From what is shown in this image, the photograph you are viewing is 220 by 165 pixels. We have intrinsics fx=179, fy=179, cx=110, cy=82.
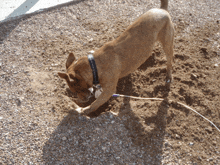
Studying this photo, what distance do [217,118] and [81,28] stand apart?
4419mm

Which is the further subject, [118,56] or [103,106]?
[103,106]

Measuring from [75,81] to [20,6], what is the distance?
16.1 feet

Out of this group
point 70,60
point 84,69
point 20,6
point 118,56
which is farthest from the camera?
point 20,6

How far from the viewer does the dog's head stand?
3.06 m

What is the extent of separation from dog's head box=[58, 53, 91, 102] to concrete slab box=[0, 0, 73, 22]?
12.9 feet

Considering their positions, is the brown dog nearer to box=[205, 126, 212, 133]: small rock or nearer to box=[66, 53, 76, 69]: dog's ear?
box=[66, 53, 76, 69]: dog's ear

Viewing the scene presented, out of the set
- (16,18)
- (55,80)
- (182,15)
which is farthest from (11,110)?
(182,15)

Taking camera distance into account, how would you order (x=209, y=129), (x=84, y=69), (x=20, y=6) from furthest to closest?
(x=20, y=6), (x=209, y=129), (x=84, y=69)

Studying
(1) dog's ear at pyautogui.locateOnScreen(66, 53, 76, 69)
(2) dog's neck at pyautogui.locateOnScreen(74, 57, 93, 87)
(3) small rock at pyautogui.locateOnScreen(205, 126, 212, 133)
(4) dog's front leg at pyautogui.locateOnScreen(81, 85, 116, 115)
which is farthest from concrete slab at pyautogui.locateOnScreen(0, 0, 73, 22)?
(3) small rock at pyautogui.locateOnScreen(205, 126, 212, 133)

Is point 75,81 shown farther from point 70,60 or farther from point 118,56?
point 118,56

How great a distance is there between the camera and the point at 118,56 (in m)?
3.30

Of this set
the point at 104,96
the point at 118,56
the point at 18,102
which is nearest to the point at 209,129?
the point at 104,96

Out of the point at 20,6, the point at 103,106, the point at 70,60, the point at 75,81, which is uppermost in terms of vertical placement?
the point at 20,6

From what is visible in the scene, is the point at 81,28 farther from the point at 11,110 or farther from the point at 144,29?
the point at 11,110
